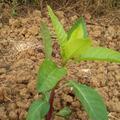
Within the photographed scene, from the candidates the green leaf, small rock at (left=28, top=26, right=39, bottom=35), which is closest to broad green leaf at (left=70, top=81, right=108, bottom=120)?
the green leaf

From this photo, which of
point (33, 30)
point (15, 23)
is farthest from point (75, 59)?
point (15, 23)

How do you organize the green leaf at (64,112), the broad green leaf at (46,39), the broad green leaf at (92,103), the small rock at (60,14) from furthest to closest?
1. the small rock at (60,14)
2. the green leaf at (64,112)
3. the broad green leaf at (46,39)
4. the broad green leaf at (92,103)

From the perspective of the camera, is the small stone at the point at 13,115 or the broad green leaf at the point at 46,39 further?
the small stone at the point at 13,115

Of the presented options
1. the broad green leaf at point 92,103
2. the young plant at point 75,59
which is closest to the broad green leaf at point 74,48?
the young plant at point 75,59

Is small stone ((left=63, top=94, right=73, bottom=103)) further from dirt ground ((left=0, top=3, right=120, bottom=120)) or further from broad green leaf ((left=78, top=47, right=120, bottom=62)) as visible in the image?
broad green leaf ((left=78, top=47, right=120, bottom=62))

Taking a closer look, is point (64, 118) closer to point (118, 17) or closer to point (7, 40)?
point (7, 40)

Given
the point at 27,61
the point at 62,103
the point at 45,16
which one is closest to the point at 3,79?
the point at 27,61

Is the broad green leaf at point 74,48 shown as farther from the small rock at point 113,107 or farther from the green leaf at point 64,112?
the small rock at point 113,107
